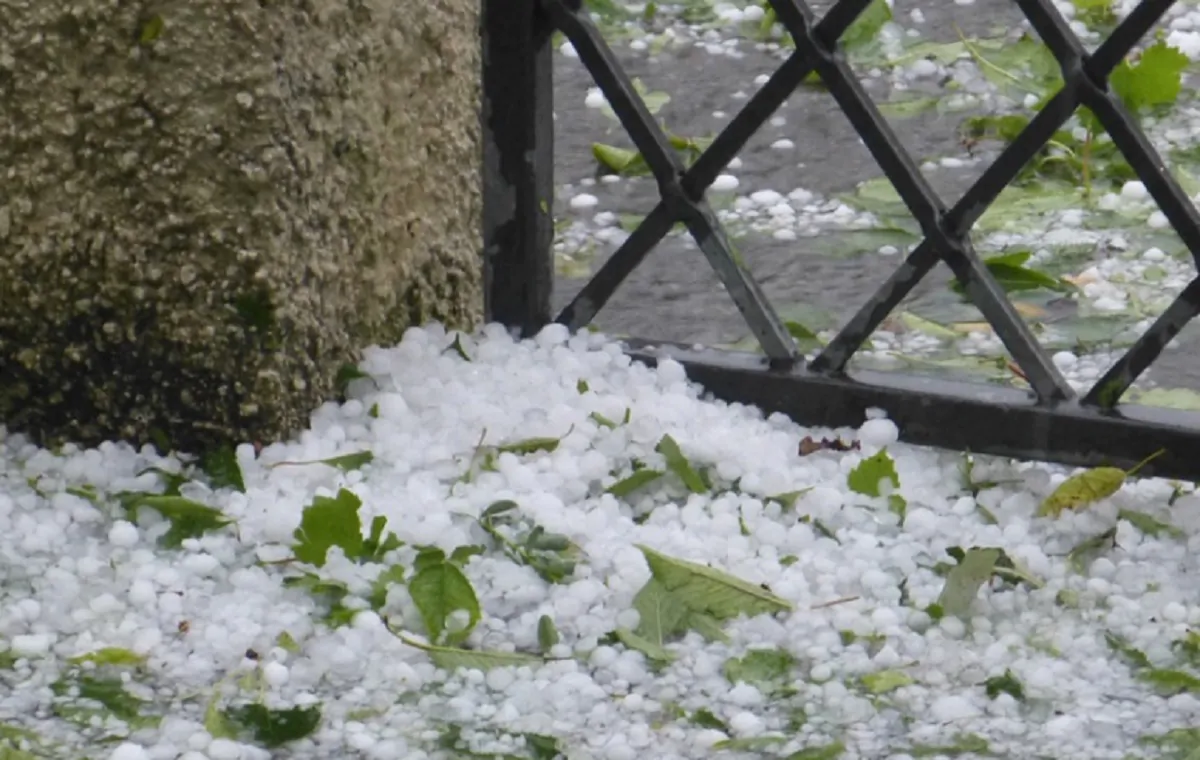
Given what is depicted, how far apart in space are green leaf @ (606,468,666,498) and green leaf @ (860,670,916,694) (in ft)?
1.13

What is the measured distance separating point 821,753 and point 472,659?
11.4 inches

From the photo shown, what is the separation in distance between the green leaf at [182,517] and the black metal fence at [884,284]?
1.50 ft

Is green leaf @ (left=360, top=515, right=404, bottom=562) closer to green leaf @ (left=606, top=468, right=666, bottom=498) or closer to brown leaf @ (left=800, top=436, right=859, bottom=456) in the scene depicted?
green leaf @ (left=606, top=468, right=666, bottom=498)

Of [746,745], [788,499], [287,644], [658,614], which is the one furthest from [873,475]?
[287,644]

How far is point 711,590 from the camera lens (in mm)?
1465

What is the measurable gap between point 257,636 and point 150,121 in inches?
18.5

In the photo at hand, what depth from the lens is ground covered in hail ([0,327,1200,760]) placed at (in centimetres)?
131

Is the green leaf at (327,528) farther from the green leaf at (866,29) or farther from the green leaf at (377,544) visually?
the green leaf at (866,29)

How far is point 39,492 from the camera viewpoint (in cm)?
164

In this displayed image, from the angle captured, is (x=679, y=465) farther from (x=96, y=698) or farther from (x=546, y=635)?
(x=96, y=698)

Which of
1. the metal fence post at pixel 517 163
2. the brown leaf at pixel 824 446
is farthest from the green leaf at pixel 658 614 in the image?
the metal fence post at pixel 517 163

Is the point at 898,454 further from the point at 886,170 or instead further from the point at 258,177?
the point at 258,177

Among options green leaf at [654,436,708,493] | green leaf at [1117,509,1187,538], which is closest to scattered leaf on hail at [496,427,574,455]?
green leaf at [654,436,708,493]

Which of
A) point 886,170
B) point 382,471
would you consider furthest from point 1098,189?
point 382,471
